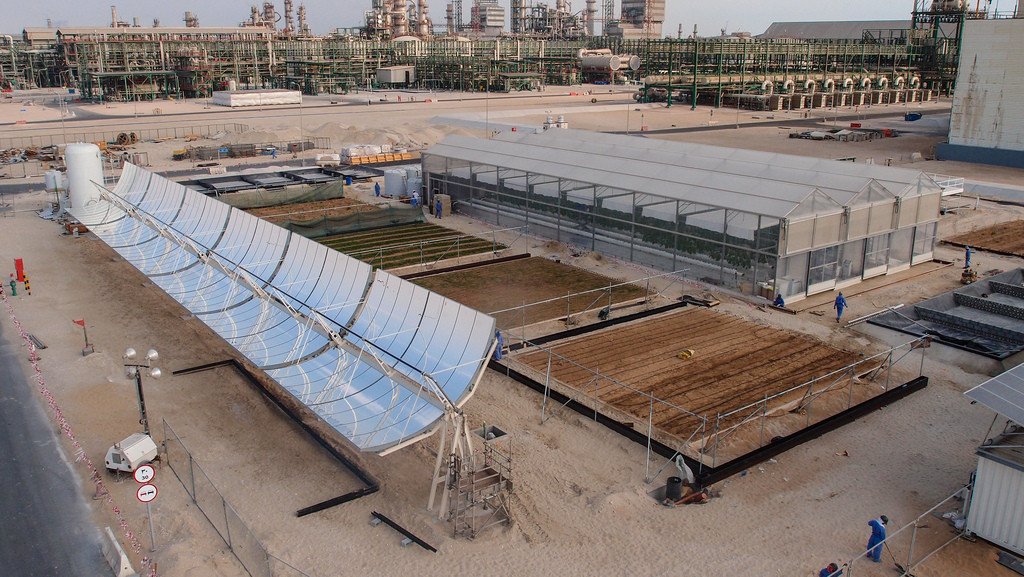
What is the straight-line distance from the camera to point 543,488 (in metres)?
18.5

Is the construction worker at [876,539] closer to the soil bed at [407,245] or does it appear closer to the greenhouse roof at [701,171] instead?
the greenhouse roof at [701,171]

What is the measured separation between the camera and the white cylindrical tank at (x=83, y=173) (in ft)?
137

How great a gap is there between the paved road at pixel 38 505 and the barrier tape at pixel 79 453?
302 mm

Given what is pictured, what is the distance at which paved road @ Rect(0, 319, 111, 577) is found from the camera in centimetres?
1579

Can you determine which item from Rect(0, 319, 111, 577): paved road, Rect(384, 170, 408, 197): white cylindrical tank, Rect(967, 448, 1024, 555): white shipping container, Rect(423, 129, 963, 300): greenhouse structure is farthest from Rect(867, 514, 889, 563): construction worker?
Rect(384, 170, 408, 197): white cylindrical tank

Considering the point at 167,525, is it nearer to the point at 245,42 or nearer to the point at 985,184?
the point at 985,184

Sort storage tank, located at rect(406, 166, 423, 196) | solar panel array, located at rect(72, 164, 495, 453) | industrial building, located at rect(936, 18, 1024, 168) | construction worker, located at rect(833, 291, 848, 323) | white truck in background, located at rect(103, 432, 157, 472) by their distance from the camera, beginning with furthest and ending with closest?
industrial building, located at rect(936, 18, 1024, 168)
storage tank, located at rect(406, 166, 423, 196)
construction worker, located at rect(833, 291, 848, 323)
white truck in background, located at rect(103, 432, 157, 472)
solar panel array, located at rect(72, 164, 495, 453)

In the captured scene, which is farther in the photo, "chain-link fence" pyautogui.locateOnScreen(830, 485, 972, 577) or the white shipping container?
the white shipping container

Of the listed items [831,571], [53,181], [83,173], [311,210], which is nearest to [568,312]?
[831,571]

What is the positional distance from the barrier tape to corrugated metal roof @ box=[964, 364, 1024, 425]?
17.2 metres

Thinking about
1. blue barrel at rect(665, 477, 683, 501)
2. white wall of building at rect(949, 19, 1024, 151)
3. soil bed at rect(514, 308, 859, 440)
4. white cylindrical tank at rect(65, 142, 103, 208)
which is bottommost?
blue barrel at rect(665, 477, 683, 501)

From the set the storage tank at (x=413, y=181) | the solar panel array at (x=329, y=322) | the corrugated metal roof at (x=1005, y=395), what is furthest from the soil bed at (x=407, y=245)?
the corrugated metal roof at (x=1005, y=395)

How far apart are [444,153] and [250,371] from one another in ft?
80.5

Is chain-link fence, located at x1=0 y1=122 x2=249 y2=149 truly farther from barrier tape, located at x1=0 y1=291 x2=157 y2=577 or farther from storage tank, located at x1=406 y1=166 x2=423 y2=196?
barrier tape, located at x1=0 y1=291 x2=157 y2=577
